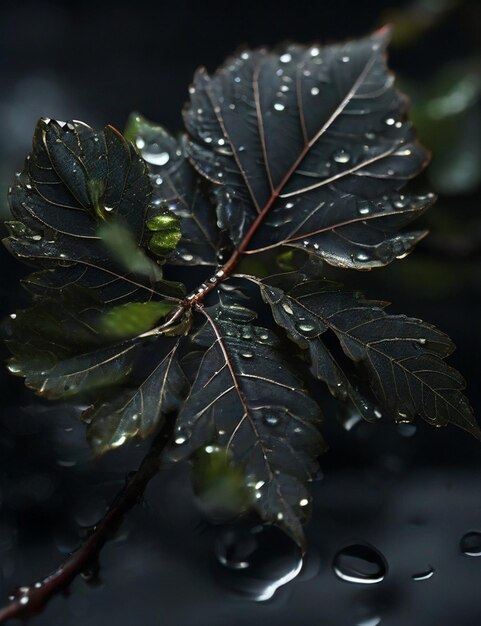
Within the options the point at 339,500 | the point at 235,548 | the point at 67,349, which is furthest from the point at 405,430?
the point at 67,349

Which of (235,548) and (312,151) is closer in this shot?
(235,548)

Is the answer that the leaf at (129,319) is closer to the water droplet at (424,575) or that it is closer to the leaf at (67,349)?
→ the leaf at (67,349)

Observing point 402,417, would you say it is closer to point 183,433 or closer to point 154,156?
point 183,433

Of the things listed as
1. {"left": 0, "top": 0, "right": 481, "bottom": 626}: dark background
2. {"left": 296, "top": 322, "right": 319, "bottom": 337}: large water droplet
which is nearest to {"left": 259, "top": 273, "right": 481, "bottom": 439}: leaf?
{"left": 296, "top": 322, "right": 319, "bottom": 337}: large water droplet

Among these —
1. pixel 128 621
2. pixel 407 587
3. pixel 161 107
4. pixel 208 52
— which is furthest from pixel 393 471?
pixel 208 52

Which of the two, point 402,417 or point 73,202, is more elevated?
point 73,202

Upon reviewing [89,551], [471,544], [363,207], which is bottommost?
[471,544]

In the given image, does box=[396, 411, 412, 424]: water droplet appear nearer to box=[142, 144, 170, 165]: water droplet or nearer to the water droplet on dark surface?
the water droplet on dark surface
